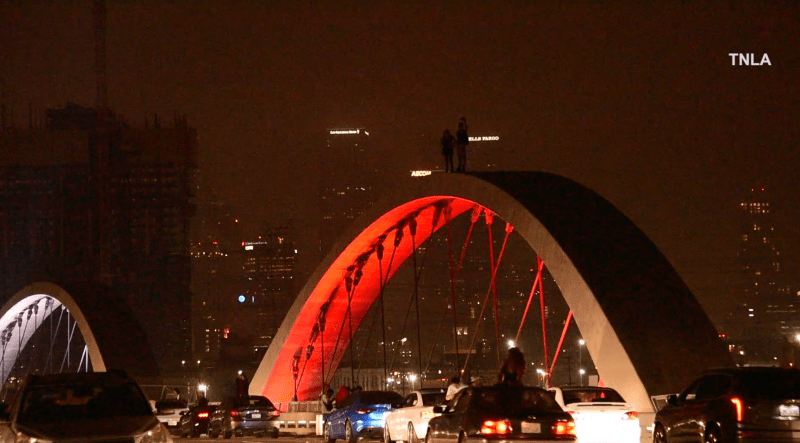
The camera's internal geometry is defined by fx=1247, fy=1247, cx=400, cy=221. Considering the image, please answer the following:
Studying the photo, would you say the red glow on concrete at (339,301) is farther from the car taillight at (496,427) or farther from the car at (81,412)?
the car at (81,412)

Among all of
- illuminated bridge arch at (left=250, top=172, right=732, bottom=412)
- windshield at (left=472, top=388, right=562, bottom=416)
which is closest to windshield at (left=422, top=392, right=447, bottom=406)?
illuminated bridge arch at (left=250, top=172, right=732, bottom=412)

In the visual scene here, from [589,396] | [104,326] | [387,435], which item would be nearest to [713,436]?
[589,396]

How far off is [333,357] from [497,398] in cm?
3448

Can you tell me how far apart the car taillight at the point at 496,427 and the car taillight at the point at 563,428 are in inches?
22.4

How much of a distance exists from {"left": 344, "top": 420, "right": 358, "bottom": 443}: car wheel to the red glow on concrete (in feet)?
44.1

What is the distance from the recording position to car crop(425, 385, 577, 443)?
50.9 feet

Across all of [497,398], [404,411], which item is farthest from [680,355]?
[497,398]

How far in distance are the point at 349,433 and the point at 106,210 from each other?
6287 inches

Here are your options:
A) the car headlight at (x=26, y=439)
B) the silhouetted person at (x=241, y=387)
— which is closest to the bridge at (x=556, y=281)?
the silhouetted person at (x=241, y=387)

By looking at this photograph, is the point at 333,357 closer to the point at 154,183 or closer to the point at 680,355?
the point at 680,355

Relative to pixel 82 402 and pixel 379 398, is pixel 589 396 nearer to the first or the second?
pixel 379 398

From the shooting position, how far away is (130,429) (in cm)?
1280

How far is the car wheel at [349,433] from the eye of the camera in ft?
89.8

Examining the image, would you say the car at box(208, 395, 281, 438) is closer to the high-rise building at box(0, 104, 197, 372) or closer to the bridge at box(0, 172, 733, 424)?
the bridge at box(0, 172, 733, 424)
